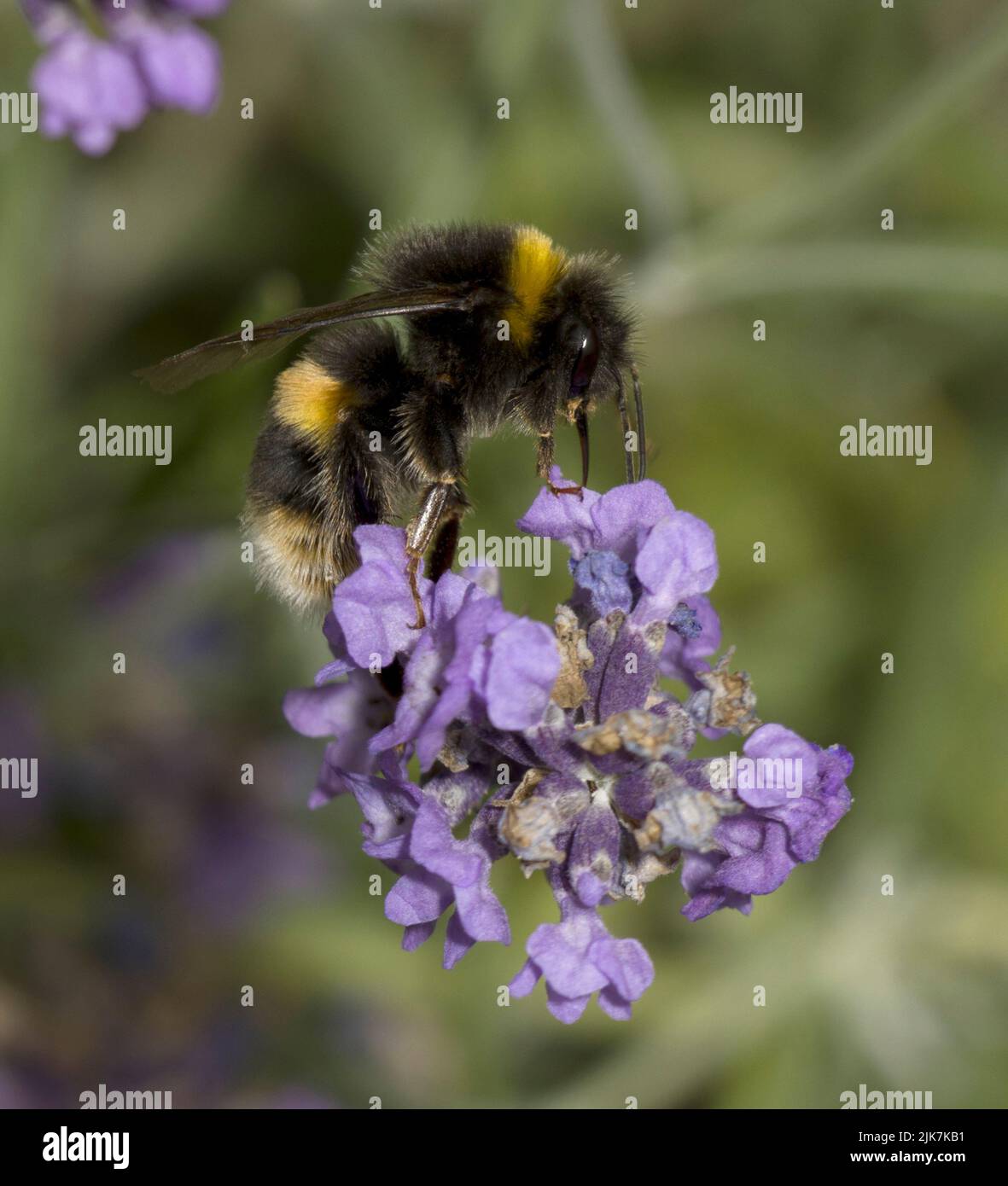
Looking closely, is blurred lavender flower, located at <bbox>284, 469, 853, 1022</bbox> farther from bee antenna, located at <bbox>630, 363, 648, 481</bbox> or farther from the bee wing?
the bee wing

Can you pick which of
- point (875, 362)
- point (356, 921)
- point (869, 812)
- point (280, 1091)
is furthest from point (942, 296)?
point (280, 1091)

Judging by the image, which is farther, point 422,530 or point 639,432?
point 639,432

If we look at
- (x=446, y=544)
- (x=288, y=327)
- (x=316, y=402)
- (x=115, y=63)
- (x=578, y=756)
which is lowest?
(x=578, y=756)

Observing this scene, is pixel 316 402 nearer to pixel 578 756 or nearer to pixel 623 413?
pixel 623 413

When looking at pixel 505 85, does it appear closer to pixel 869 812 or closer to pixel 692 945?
pixel 869 812

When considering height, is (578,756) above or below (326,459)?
below

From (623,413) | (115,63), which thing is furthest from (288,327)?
(115,63)

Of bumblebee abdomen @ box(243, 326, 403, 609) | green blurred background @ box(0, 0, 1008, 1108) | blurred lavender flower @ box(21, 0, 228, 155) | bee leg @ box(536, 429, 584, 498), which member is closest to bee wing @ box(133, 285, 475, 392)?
bumblebee abdomen @ box(243, 326, 403, 609)
